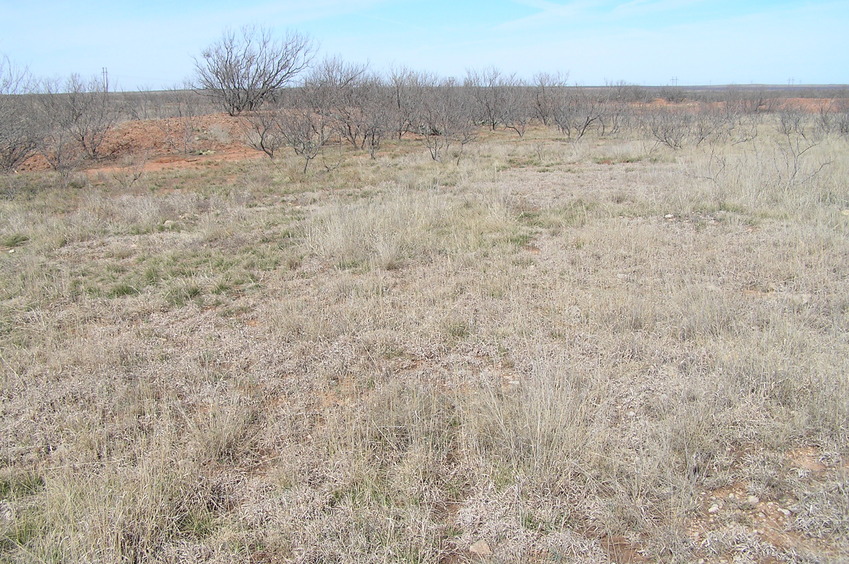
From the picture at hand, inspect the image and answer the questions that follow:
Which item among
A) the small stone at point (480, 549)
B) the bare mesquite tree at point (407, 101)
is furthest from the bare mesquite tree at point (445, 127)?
the small stone at point (480, 549)

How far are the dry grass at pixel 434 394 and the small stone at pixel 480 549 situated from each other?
0.03 metres

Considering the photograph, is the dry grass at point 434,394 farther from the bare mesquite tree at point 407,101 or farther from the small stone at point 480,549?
the bare mesquite tree at point 407,101

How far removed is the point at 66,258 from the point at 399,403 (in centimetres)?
556

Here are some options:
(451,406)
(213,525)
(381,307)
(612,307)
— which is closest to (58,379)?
(213,525)

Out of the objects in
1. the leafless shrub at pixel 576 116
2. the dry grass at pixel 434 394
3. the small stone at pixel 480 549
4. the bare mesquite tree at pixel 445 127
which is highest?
the leafless shrub at pixel 576 116

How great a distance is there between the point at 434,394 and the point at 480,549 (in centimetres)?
101

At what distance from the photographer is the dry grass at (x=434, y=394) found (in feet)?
6.23

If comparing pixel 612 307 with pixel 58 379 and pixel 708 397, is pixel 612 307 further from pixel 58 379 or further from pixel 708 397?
pixel 58 379

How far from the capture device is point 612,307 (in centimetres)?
371

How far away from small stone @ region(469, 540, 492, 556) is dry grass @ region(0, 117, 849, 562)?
31 mm

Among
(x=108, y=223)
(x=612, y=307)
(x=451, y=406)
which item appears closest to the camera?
(x=451, y=406)

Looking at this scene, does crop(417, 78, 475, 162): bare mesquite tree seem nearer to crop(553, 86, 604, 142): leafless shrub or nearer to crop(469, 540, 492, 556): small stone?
crop(553, 86, 604, 142): leafless shrub

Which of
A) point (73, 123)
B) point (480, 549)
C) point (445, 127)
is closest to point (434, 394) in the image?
point (480, 549)

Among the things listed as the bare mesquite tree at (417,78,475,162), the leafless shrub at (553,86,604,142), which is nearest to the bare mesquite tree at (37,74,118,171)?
the bare mesquite tree at (417,78,475,162)
